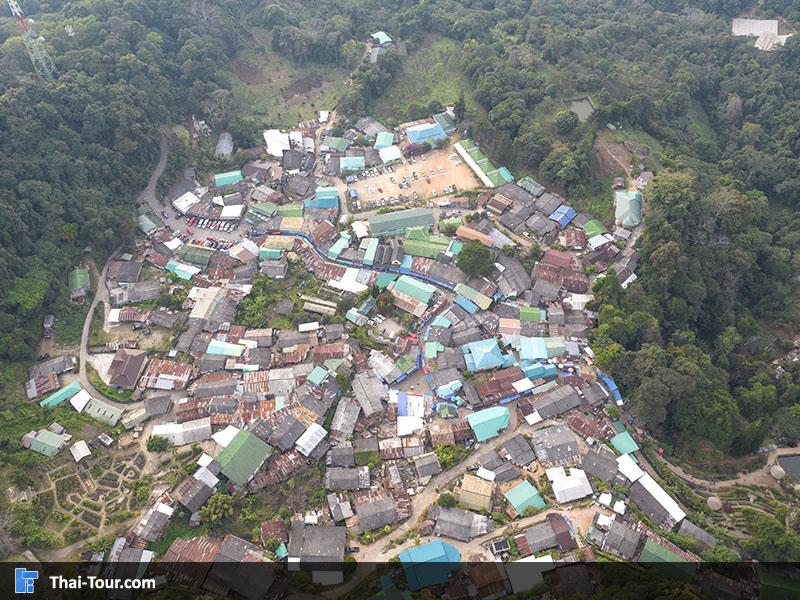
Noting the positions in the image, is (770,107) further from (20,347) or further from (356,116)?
(20,347)

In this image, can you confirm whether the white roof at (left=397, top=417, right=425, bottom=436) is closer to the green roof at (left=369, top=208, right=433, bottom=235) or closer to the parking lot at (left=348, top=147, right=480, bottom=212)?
the green roof at (left=369, top=208, right=433, bottom=235)

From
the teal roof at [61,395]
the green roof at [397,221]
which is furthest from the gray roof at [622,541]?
the teal roof at [61,395]

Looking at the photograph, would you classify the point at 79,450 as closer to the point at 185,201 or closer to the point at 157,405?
the point at 157,405

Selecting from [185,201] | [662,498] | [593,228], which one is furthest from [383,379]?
[185,201]

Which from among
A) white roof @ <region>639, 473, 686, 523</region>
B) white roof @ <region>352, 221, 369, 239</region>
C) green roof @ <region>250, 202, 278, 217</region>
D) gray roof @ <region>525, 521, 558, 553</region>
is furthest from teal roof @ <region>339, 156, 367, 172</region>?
white roof @ <region>639, 473, 686, 523</region>

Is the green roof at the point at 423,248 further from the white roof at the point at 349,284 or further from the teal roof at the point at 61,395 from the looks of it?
the teal roof at the point at 61,395
